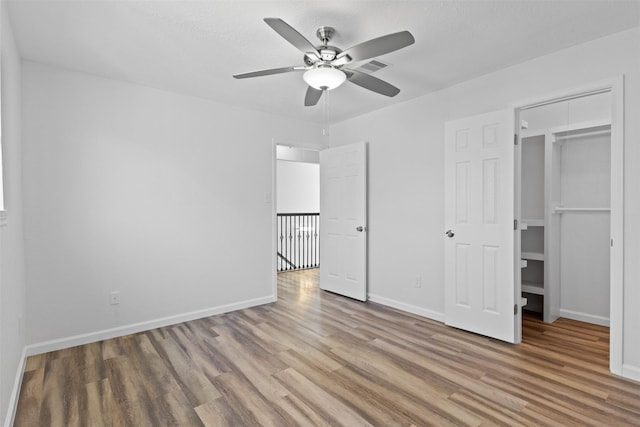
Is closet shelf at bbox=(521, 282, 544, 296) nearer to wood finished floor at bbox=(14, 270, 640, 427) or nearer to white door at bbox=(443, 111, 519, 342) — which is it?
wood finished floor at bbox=(14, 270, 640, 427)

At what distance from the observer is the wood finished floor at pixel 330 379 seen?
1.94 m

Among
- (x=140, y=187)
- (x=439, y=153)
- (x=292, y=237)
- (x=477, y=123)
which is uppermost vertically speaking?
(x=477, y=123)

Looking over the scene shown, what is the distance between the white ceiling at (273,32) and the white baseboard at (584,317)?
271 centimetres

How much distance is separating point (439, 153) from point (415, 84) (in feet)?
2.52

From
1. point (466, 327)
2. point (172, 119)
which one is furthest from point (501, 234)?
point (172, 119)

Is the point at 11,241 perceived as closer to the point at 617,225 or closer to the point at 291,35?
the point at 291,35

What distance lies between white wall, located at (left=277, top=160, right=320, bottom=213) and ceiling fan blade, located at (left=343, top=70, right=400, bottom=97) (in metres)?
6.20

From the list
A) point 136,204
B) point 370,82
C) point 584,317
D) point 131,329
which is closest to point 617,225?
point 584,317

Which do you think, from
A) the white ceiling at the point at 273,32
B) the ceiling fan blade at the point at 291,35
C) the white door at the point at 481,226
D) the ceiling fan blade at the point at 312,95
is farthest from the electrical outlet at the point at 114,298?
the white door at the point at 481,226

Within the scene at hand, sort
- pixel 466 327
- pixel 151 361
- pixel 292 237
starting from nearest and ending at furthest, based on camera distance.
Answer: pixel 151 361, pixel 466 327, pixel 292 237

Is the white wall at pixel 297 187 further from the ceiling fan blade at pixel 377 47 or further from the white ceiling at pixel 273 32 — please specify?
the ceiling fan blade at pixel 377 47

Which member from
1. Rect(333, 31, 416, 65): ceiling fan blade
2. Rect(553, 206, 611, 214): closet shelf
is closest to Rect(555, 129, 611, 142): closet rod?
Rect(553, 206, 611, 214): closet shelf

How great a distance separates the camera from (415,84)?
3.35 m

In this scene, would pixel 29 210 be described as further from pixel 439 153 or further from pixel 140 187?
pixel 439 153
